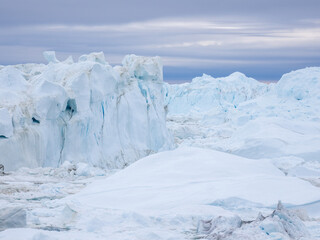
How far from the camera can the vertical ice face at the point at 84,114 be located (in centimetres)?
1496

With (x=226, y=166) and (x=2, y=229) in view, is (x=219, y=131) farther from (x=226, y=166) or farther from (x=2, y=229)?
(x=2, y=229)

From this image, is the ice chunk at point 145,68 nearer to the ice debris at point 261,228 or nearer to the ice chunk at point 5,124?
the ice chunk at point 5,124

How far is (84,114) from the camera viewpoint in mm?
17234

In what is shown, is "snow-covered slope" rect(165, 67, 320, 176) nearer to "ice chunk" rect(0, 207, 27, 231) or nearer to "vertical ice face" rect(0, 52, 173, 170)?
"vertical ice face" rect(0, 52, 173, 170)

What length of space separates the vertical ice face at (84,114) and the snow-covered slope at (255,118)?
3393 mm

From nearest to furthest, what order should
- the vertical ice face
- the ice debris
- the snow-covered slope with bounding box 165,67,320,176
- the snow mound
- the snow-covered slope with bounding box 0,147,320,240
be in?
the ice debris, the snow-covered slope with bounding box 0,147,320,240, the snow mound, the vertical ice face, the snow-covered slope with bounding box 165,67,320,176

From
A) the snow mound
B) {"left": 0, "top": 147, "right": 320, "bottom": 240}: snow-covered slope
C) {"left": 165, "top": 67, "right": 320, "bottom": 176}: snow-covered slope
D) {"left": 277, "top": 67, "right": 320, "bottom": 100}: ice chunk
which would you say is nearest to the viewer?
{"left": 0, "top": 147, "right": 320, "bottom": 240}: snow-covered slope

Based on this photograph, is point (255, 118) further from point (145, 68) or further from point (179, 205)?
point (179, 205)

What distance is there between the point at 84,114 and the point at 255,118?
17540 millimetres

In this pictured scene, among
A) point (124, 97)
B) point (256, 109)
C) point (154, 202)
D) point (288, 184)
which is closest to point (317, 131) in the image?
point (124, 97)

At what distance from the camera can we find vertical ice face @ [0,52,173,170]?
15.0 metres

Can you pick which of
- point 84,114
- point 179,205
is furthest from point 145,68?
point 179,205

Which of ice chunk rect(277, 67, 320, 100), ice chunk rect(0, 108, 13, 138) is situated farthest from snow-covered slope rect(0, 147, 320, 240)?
ice chunk rect(277, 67, 320, 100)

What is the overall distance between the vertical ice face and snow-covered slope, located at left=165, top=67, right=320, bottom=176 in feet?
11.1
